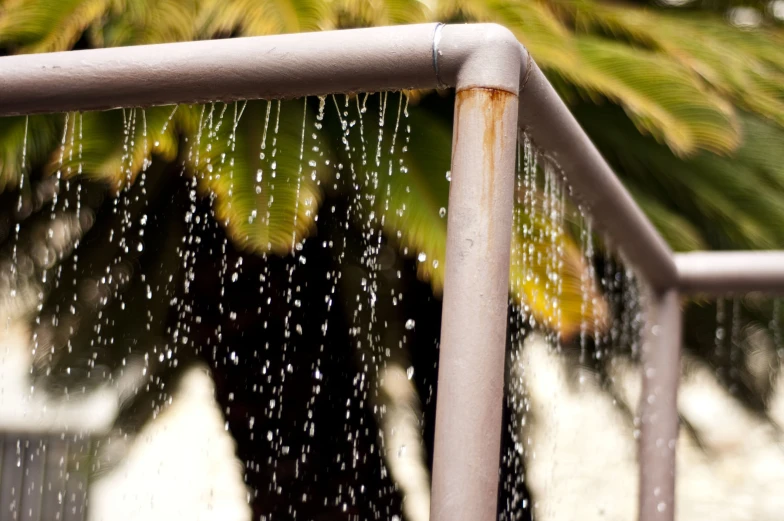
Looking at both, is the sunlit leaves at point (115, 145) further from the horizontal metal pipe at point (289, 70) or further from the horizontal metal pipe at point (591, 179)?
the horizontal metal pipe at point (591, 179)

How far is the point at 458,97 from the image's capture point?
1533mm

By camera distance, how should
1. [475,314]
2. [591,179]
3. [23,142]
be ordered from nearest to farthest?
[475,314]
[591,179]
[23,142]

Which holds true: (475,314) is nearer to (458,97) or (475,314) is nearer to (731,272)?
(458,97)

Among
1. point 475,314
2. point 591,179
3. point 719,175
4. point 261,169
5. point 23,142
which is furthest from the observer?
point 719,175

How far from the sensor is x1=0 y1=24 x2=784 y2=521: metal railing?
1.42 metres

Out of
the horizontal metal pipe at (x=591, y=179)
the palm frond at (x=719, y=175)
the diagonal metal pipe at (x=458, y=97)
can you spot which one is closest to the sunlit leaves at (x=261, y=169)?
the horizontal metal pipe at (x=591, y=179)

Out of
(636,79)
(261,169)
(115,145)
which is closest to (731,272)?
(636,79)

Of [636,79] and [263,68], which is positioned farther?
[636,79]

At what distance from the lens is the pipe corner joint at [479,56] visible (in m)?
1.50

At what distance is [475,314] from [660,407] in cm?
165

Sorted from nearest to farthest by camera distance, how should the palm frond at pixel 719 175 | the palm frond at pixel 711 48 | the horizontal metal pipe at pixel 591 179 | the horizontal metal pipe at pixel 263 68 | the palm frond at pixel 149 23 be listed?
the horizontal metal pipe at pixel 263 68, the horizontal metal pipe at pixel 591 179, the palm frond at pixel 149 23, the palm frond at pixel 711 48, the palm frond at pixel 719 175

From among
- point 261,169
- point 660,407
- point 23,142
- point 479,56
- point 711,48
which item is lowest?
point 660,407

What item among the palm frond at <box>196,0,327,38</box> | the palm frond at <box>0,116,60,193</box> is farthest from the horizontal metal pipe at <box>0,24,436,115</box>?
the palm frond at <box>0,116,60,193</box>

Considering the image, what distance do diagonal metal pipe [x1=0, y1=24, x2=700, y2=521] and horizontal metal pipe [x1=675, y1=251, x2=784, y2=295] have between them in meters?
1.18
